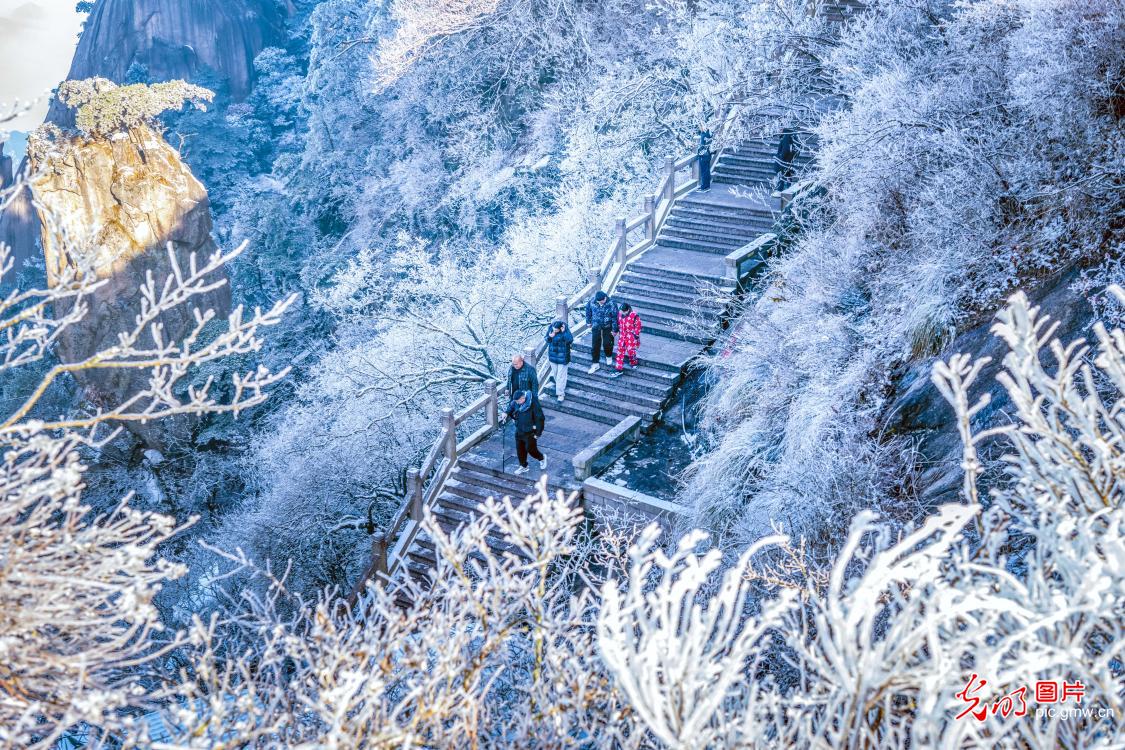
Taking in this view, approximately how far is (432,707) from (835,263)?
10.2 meters

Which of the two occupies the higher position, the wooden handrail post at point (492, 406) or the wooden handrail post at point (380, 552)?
the wooden handrail post at point (492, 406)

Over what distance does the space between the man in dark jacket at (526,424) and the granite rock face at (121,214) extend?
17373 millimetres

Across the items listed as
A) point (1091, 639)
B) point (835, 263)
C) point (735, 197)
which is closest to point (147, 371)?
point (735, 197)

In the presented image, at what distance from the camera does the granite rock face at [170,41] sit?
39469mm

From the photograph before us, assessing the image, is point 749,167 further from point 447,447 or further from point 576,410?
point 447,447

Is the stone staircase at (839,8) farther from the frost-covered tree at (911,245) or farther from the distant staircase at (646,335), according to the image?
the frost-covered tree at (911,245)

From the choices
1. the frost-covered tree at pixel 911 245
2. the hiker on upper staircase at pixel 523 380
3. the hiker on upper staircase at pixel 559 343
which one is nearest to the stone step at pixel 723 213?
the frost-covered tree at pixel 911 245

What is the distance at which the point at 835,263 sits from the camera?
488 inches

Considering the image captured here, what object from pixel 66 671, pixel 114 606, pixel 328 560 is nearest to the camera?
pixel 66 671

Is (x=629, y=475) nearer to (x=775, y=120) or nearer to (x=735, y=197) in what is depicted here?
(x=735, y=197)

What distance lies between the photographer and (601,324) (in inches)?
583

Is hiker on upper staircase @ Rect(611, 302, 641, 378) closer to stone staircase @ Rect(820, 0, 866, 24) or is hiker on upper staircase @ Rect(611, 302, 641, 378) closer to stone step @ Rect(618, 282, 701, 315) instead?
stone step @ Rect(618, 282, 701, 315)
